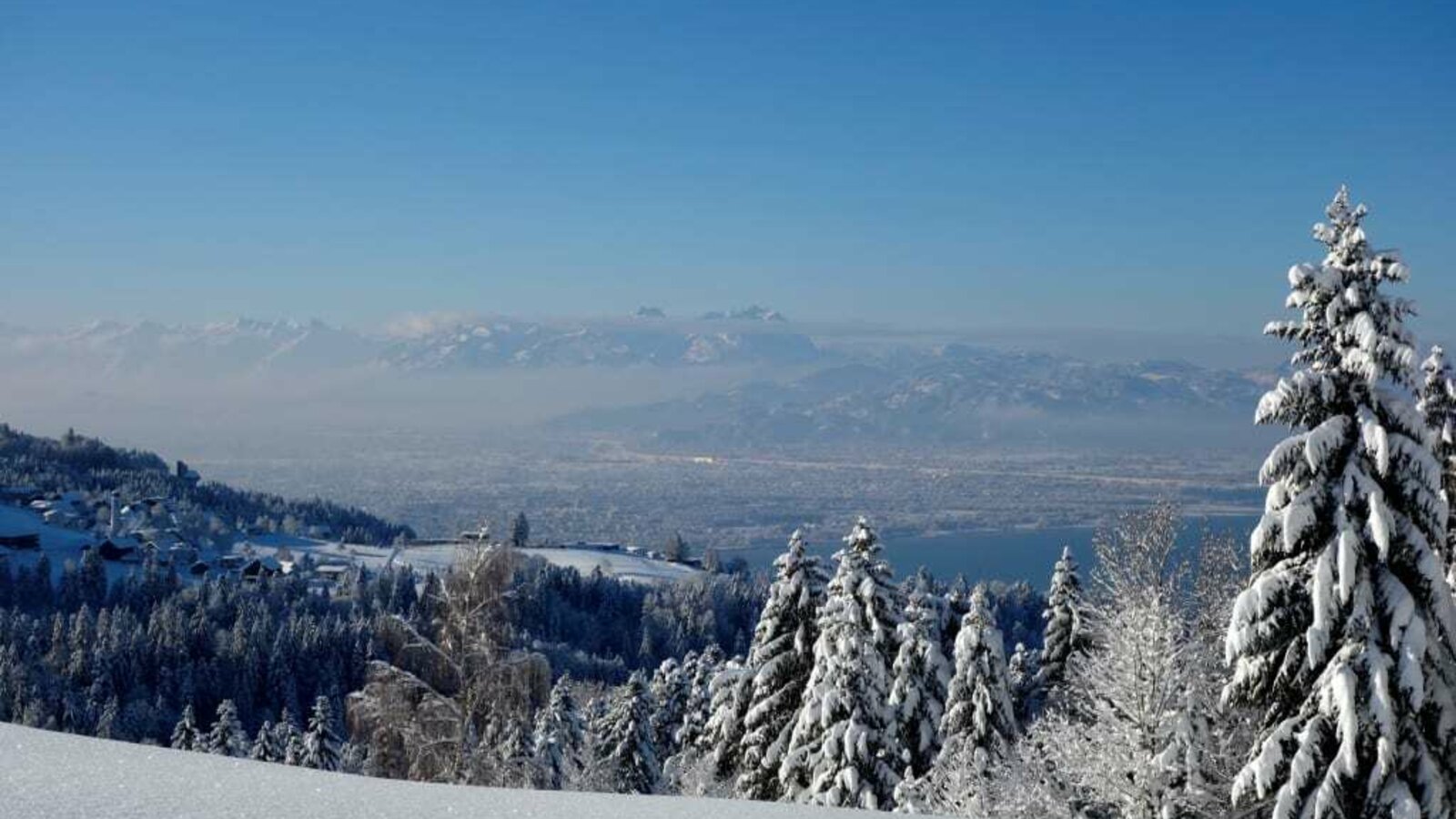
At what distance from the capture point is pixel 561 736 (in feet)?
137

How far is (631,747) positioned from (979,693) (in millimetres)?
14089

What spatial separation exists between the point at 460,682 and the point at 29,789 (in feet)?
35.0

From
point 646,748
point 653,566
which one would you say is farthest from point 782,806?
point 653,566

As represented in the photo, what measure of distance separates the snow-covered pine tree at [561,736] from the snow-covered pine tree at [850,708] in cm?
1525

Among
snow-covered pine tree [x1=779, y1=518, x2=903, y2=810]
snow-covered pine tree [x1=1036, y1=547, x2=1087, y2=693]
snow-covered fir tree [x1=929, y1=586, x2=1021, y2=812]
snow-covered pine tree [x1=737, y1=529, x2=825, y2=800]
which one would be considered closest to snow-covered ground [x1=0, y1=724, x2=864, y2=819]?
snow-covered pine tree [x1=779, y1=518, x2=903, y2=810]

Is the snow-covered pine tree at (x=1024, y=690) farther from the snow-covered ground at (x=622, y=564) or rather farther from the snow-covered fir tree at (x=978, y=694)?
the snow-covered ground at (x=622, y=564)

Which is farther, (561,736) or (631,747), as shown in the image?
(561,736)

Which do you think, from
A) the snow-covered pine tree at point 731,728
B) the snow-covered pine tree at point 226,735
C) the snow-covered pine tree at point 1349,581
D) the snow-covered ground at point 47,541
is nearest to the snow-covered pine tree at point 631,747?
the snow-covered pine tree at point 731,728

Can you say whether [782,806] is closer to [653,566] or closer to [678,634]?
[678,634]

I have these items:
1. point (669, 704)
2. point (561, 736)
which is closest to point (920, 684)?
point (561, 736)

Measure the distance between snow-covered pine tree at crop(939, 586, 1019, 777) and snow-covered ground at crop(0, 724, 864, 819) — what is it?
65.0ft

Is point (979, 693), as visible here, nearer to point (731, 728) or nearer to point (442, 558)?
point (731, 728)

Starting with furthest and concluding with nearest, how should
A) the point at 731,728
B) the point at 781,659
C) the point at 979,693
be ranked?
the point at 731,728 < the point at 979,693 < the point at 781,659

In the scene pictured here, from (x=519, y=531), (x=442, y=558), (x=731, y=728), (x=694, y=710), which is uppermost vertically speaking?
(x=731, y=728)
